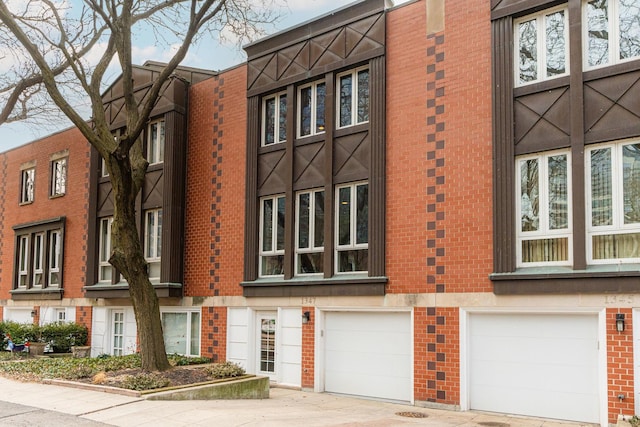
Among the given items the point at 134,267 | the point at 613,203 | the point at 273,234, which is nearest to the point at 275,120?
the point at 273,234

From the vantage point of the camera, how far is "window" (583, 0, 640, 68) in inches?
422

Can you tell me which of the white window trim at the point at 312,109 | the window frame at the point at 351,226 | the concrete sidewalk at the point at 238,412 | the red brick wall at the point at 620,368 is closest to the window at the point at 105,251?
the concrete sidewalk at the point at 238,412

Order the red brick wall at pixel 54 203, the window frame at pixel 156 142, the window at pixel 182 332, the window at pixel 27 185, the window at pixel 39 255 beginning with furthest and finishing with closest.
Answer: the window at pixel 27 185
the window at pixel 39 255
the red brick wall at pixel 54 203
the window frame at pixel 156 142
the window at pixel 182 332

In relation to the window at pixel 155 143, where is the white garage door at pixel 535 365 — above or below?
below

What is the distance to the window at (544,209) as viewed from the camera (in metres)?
11.1

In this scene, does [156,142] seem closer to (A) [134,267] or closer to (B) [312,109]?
(B) [312,109]

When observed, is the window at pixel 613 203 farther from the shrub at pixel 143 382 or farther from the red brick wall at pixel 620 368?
the shrub at pixel 143 382

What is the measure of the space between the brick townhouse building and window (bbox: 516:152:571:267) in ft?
0.13

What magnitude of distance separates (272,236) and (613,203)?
8181 mm

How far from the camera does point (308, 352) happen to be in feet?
47.6

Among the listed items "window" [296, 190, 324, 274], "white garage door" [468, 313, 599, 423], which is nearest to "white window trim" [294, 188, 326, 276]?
"window" [296, 190, 324, 274]

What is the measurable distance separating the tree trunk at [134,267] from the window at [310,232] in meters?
3.61

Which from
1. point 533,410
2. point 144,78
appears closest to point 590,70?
point 533,410

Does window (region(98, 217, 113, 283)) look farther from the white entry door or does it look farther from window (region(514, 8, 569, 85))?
window (region(514, 8, 569, 85))
